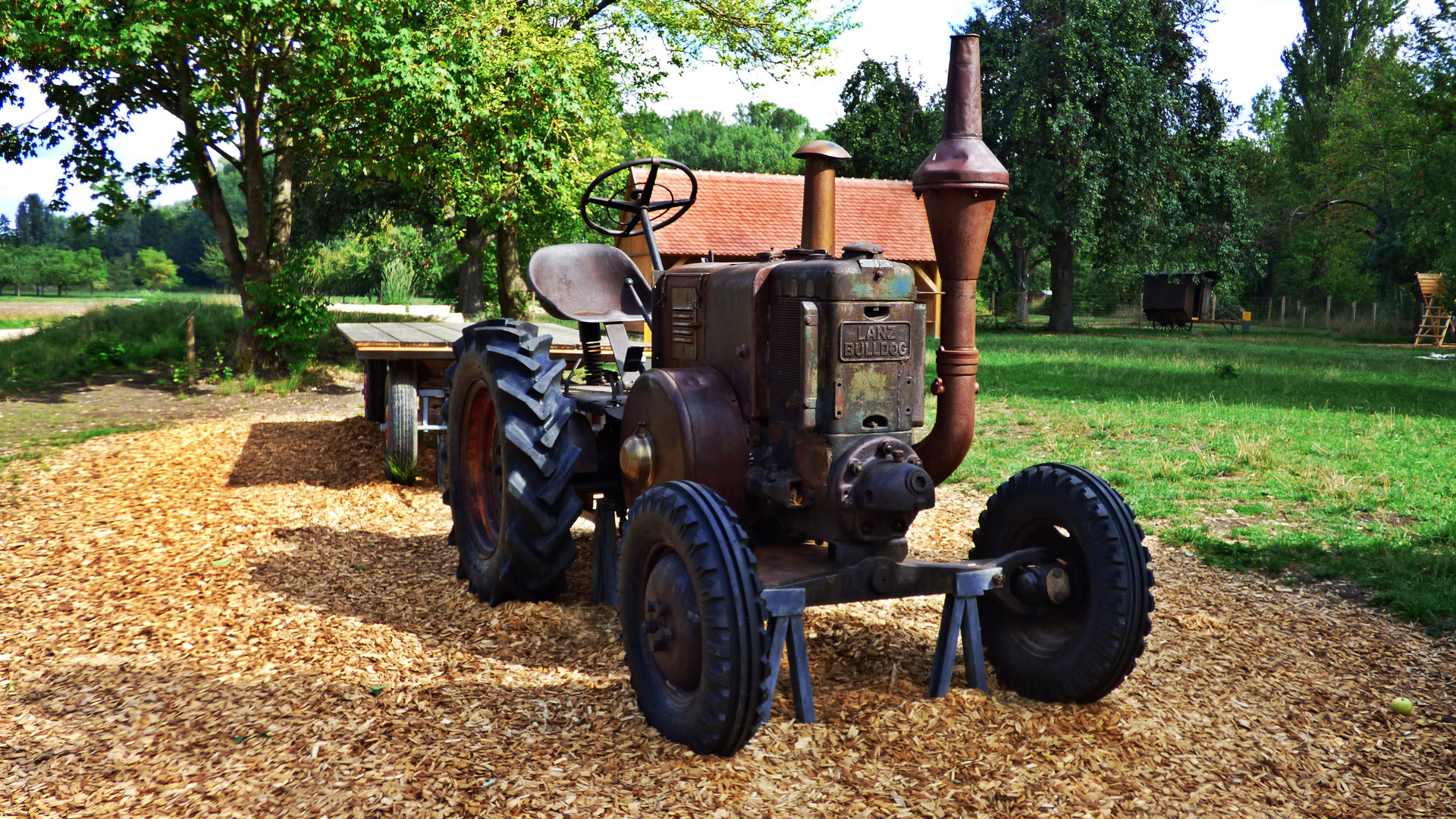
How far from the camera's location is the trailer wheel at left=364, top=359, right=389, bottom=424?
8125 millimetres

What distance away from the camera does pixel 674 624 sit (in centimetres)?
317

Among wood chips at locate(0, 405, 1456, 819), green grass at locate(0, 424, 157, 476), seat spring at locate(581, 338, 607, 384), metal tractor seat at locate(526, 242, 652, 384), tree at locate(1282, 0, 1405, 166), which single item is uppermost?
tree at locate(1282, 0, 1405, 166)

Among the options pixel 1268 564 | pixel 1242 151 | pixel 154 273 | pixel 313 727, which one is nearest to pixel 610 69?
pixel 1268 564

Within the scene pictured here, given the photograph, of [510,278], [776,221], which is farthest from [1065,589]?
[776,221]

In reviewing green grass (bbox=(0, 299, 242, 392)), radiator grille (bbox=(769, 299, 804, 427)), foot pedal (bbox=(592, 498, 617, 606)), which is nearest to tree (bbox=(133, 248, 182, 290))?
green grass (bbox=(0, 299, 242, 392))

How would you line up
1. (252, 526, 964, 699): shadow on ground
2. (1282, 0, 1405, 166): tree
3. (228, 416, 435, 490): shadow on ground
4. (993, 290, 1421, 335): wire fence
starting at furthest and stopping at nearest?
A: (1282, 0, 1405, 166): tree → (993, 290, 1421, 335): wire fence → (228, 416, 435, 490): shadow on ground → (252, 526, 964, 699): shadow on ground

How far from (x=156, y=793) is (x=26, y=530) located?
4.08 meters

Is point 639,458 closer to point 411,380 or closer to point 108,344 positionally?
point 411,380

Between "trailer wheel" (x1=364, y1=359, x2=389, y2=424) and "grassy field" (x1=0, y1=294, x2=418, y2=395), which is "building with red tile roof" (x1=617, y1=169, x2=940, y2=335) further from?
"trailer wheel" (x1=364, y1=359, x2=389, y2=424)

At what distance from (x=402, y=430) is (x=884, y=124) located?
29.4 meters

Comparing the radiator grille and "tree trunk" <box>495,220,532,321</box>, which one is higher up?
"tree trunk" <box>495,220,532,321</box>

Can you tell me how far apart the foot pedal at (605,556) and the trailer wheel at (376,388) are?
13.4ft

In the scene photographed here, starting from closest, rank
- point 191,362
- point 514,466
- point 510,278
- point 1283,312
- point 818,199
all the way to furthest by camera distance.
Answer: point 818,199
point 514,466
point 191,362
point 510,278
point 1283,312

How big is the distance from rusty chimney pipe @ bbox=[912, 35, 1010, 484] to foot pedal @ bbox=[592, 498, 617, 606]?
1663mm
